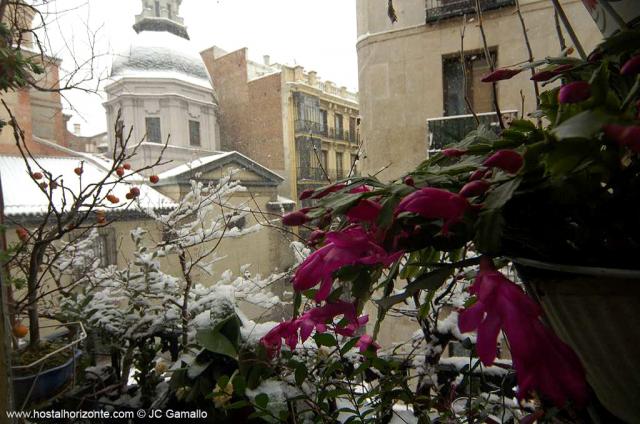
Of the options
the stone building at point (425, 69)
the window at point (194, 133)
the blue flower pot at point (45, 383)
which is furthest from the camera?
the window at point (194, 133)

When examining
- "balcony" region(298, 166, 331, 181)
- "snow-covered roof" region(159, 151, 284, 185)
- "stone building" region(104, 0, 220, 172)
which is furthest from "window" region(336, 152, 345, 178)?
"stone building" region(104, 0, 220, 172)

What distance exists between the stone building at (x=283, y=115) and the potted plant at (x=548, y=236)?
7.57 m

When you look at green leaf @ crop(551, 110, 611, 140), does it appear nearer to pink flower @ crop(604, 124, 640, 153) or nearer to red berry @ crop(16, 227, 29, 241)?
pink flower @ crop(604, 124, 640, 153)

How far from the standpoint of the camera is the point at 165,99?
8.41m

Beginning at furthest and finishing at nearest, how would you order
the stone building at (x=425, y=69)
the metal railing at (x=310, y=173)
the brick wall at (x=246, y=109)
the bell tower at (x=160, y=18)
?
the bell tower at (x=160, y=18) < the brick wall at (x=246, y=109) < the metal railing at (x=310, y=173) < the stone building at (x=425, y=69)

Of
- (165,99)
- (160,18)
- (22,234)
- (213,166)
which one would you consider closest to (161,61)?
(165,99)

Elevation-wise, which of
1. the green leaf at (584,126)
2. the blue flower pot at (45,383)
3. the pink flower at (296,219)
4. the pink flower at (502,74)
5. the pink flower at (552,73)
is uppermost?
the pink flower at (502,74)

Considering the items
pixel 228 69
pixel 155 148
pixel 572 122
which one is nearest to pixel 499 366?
pixel 572 122

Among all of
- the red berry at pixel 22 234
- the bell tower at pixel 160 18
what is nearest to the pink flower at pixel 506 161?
the red berry at pixel 22 234

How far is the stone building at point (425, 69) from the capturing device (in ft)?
9.11

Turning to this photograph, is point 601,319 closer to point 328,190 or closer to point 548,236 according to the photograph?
point 548,236

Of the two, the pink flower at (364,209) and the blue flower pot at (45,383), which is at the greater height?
the pink flower at (364,209)

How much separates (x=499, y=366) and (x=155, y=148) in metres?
7.82

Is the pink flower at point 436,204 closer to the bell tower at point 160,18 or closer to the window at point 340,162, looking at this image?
the window at point 340,162
